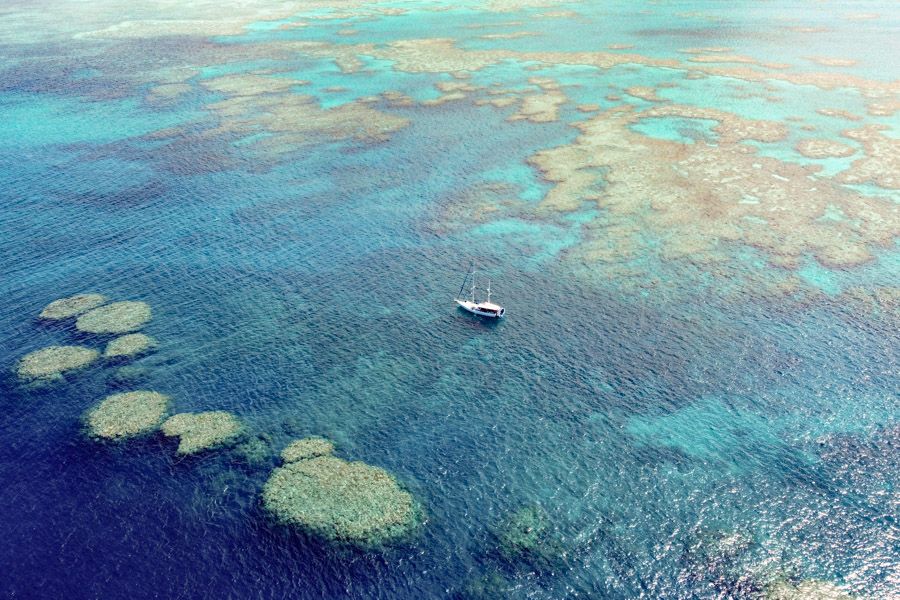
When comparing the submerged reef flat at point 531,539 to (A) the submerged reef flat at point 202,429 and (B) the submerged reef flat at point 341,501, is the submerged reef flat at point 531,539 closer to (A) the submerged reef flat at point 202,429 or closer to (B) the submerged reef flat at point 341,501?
(B) the submerged reef flat at point 341,501

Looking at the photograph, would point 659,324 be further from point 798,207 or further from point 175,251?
point 175,251

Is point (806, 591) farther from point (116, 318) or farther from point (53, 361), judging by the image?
point (116, 318)

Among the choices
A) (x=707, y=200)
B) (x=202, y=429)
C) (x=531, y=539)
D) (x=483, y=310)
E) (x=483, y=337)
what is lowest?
(x=531, y=539)

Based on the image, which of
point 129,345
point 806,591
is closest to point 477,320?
point 129,345

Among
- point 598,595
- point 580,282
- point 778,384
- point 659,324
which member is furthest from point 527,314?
point 598,595

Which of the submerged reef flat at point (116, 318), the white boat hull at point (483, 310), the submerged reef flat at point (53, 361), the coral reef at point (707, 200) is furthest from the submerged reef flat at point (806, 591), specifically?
the submerged reef flat at point (116, 318)

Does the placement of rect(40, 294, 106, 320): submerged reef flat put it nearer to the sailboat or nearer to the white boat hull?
the sailboat

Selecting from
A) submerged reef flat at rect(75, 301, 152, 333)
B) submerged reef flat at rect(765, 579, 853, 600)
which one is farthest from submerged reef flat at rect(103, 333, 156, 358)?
submerged reef flat at rect(765, 579, 853, 600)
